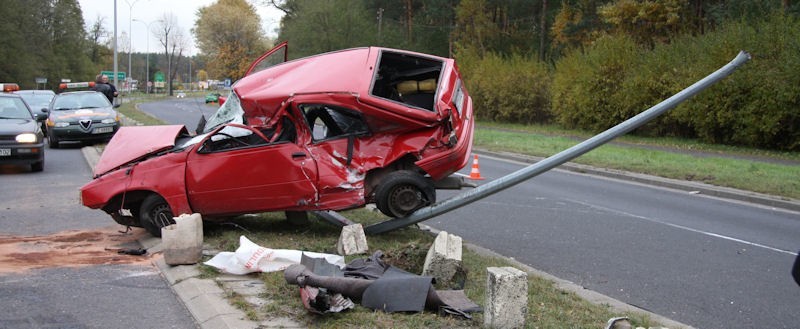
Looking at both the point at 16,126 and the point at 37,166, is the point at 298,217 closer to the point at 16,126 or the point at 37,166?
the point at 37,166

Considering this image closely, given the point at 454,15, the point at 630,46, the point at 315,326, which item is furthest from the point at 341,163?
the point at 454,15

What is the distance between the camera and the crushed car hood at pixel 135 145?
26.0 feet

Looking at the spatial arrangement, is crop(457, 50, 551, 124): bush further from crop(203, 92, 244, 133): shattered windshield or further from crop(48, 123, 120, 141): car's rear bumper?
crop(203, 92, 244, 133): shattered windshield

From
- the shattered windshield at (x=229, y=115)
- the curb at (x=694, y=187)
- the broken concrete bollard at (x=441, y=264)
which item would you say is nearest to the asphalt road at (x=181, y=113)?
the curb at (x=694, y=187)

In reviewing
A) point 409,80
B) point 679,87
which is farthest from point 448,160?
point 679,87

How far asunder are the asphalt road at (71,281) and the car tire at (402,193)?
236 centimetres

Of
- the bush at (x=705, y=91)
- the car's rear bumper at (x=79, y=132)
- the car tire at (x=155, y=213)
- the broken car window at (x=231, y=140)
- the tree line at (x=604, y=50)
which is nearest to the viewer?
the broken car window at (x=231, y=140)

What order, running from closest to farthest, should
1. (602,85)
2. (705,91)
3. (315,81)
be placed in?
(315,81)
(705,91)
(602,85)

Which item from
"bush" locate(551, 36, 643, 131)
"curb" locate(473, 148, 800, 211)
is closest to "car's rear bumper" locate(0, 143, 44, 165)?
"curb" locate(473, 148, 800, 211)

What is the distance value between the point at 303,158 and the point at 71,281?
8.21ft

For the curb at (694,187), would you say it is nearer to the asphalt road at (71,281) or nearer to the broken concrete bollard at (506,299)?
the broken concrete bollard at (506,299)

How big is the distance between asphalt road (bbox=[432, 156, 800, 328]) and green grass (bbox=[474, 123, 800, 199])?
1447 millimetres

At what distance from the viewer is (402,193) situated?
7535mm

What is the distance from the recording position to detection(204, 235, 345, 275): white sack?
6.20 metres
